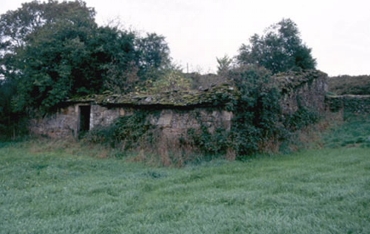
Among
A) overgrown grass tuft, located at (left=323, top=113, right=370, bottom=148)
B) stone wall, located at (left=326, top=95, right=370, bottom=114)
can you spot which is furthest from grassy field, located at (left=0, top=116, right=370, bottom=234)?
stone wall, located at (left=326, top=95, right=370, bottom=114)

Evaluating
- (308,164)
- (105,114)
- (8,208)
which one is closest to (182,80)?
(105,114)

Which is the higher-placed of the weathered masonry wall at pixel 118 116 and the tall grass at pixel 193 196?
the weathered masonry wall at pixel 118 116

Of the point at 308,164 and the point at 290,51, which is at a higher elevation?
the point at 290,51

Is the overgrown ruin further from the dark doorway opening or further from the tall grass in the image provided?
the tall grass

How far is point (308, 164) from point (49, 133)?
37.2ft

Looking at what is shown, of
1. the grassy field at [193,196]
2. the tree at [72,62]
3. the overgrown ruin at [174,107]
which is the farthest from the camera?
the tree at [72,62]

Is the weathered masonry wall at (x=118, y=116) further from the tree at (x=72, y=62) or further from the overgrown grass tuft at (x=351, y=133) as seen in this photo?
the overgrown grass tuft at (x=351, y=133)

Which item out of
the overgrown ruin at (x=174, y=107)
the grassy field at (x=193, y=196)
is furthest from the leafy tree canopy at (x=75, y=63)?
the grassy field at (x=193, y=196)

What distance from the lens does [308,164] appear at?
796 centimetres

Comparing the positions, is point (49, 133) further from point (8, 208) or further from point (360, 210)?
point (360, 210)

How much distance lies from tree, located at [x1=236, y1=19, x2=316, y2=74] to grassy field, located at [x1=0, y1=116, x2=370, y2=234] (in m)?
10.7

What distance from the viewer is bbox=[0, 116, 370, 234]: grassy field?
4.40 meters

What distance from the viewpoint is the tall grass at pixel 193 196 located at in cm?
440

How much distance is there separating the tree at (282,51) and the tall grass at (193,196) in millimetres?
10734
